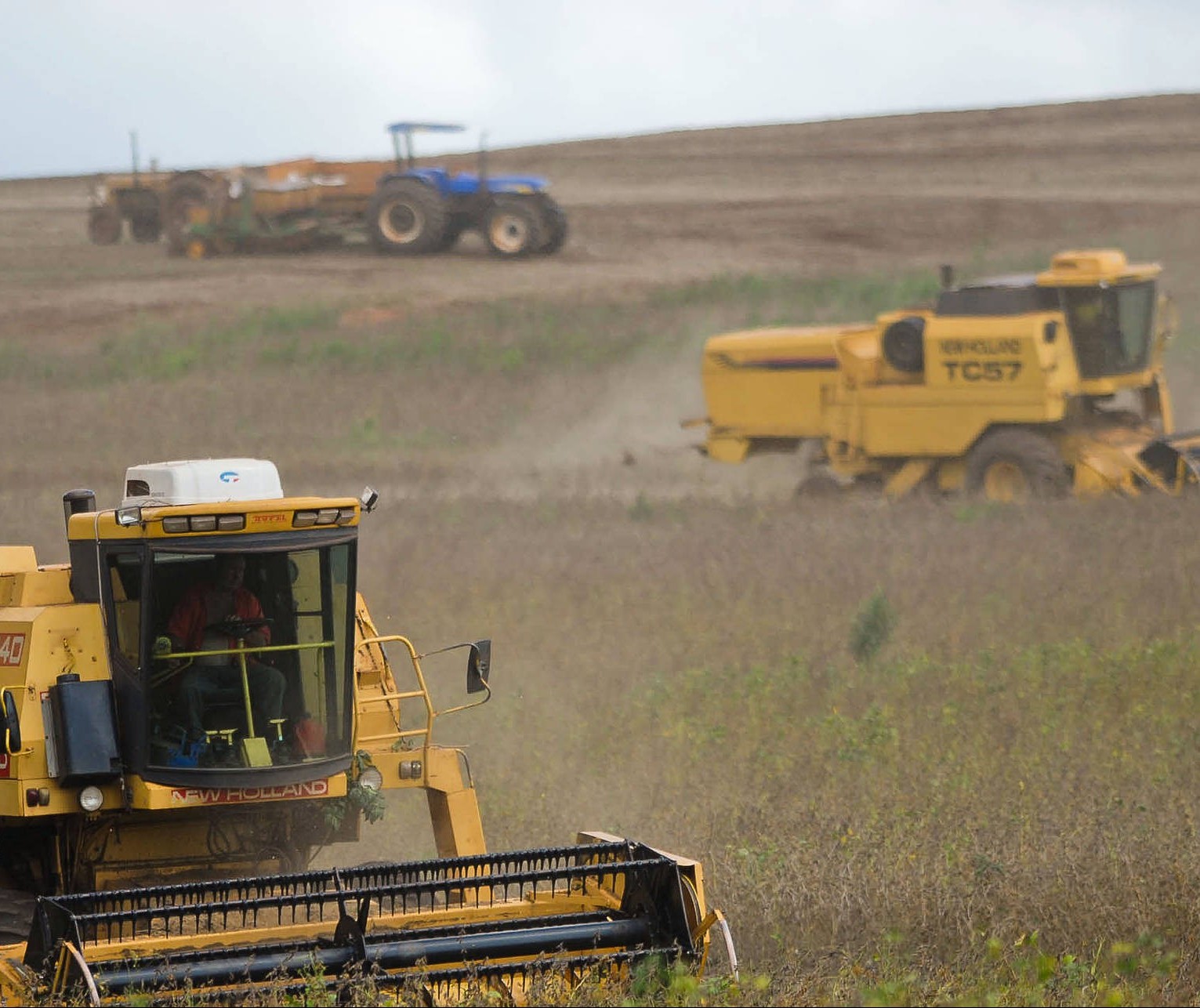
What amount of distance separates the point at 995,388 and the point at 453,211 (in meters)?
15.1

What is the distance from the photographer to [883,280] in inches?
1425

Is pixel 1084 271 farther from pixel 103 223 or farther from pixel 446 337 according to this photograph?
pixel 103 223

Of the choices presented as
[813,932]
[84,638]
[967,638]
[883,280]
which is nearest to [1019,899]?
[813,932]

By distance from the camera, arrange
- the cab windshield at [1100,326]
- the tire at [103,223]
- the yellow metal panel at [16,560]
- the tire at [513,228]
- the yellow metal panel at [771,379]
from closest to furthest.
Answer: the yellow metal panel at [16,560]
the cab windshield at [1100,326]
the yellow metal panel at [771,379]
the tire at [513,228]
the tire at [103,223]

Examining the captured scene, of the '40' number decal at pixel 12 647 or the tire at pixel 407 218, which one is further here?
the tire at pixel 407 218

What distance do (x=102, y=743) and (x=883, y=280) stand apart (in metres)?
30.4

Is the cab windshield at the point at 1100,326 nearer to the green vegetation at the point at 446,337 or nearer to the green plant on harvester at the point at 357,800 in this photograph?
the green vegetation at the point at 446,337

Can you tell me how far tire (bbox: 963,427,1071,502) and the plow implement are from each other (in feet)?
46.5

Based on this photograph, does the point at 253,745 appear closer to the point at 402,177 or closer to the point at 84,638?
the point at 84,638

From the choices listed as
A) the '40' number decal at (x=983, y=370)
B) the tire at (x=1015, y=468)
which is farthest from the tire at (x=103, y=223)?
the tire at (x=1015, y=468)

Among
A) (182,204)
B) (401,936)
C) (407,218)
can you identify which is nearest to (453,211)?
(407,218)

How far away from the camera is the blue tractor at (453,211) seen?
33.0 meters

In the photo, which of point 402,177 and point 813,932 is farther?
point 402,177

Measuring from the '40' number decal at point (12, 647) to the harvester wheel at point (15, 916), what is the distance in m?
0.97
